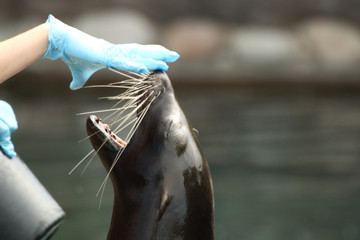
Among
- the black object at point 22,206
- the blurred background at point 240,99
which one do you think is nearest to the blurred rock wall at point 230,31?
the blurred background at point 240,99

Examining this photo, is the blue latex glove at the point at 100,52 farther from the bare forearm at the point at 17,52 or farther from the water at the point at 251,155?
the water at the point at 251,155

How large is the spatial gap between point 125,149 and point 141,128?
0.10 metres

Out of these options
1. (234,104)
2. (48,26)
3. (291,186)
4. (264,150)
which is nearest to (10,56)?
(48,26)

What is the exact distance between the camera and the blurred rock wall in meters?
12.9

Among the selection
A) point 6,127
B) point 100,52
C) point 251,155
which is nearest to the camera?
point 100,52

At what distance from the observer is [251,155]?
8.88m

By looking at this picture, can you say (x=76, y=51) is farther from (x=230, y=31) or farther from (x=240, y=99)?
(x=230, y=31)

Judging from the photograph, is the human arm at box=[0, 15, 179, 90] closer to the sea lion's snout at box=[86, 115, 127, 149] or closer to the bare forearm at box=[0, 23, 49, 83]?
the bare forearm at box=[0, 23, 49, 83]

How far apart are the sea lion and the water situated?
10.9 feet

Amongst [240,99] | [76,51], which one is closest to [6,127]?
[76,51]

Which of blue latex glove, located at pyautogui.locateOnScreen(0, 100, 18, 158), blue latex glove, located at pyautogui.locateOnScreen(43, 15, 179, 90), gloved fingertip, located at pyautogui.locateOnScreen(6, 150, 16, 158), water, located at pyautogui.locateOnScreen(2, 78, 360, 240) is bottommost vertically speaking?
water, located at pyautogui.locateOnScreen(2, 78, 360, 240)

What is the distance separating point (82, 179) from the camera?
8055mm

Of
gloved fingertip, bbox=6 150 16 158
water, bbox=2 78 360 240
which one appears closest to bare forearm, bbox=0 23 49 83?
gloved fingertip, bbox=6 150 16 158

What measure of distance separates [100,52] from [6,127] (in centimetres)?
54
